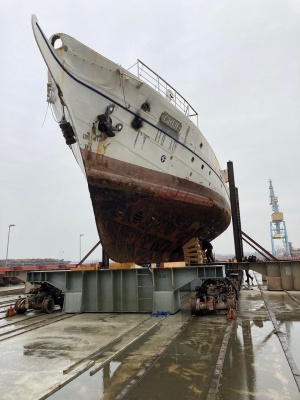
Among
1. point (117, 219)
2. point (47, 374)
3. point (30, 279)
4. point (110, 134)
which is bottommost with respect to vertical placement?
point (47, 374)

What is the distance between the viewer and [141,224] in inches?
391

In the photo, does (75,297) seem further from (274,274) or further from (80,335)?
(274,274)

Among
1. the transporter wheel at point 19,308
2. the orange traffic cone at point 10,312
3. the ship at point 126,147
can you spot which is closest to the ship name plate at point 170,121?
the ship at point 126,147

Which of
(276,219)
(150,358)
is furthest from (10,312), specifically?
(276,219)

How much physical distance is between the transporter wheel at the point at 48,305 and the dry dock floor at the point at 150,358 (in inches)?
48.5

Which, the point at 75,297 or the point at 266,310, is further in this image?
the point at 75,297

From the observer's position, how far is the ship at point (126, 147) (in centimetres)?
847

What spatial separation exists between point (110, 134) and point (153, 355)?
6198 mm

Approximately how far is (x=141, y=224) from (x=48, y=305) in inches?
166

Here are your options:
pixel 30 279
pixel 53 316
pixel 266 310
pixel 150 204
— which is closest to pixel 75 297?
pixel 53 316

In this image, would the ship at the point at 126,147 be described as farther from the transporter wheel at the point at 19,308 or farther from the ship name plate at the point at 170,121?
the transporter wheel at the point at 19,308

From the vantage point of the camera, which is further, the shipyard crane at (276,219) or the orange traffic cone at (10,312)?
the shipyard crane at (276,219)

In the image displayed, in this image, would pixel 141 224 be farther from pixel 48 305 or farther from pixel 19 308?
pixel 19 308

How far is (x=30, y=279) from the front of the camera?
10.2 m
